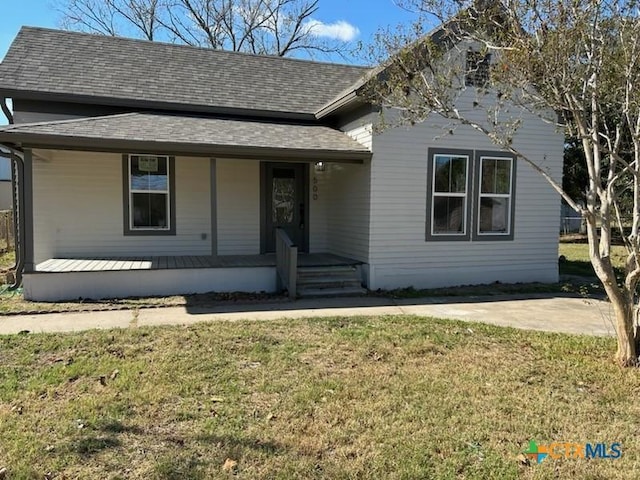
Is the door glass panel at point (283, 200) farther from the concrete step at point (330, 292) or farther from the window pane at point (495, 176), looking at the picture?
the window pane at point (495, 176)

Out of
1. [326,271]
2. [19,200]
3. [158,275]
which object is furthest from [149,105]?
[326,271]

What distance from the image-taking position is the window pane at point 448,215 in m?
9.67

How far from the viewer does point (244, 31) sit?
26.1 m

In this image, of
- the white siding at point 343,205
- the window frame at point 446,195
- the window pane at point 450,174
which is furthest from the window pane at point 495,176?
the white siding at point 343,205

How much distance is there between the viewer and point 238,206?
34.6ft

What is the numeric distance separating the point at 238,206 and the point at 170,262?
2136 mm

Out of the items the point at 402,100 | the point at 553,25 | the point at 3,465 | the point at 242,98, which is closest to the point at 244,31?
the point at 242,98

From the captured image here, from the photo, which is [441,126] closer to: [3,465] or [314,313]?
[314,313]

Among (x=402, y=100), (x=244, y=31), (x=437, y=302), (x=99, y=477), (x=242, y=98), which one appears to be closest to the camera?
(x=99, y=477)

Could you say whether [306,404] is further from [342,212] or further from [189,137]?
[342,212]

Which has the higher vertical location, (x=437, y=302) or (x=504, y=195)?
(x=504, y=195)

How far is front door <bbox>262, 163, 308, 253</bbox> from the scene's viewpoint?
1075cm

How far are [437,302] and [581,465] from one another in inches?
204

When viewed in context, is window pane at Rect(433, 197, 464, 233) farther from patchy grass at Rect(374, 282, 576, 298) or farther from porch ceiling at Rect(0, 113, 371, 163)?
porch ceiling at Rect(0, 113, 371, 163)
